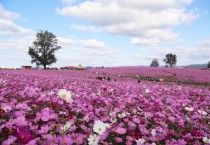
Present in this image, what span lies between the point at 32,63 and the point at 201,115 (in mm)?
55151

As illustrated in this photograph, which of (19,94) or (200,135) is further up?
(19,94)

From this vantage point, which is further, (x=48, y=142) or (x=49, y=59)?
(x=49, y=59)

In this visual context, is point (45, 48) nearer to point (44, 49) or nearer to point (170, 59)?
point (44, 49)

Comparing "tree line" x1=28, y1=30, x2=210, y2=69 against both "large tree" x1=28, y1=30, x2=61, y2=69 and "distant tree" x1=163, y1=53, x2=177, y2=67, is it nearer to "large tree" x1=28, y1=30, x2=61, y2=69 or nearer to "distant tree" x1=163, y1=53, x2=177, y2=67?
"large tree" x1=28, y1=30, x2=61, y2=69

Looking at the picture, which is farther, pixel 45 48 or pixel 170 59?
pixel 170 59

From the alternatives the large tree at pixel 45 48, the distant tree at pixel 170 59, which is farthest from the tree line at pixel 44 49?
the distant tree at pixel 170 59

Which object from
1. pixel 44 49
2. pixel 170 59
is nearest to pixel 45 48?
pixel 44 49

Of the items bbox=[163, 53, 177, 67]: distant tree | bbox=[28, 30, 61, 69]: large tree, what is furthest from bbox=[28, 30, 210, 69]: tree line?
bbox=[163, 53, 177, 67]: distant tree

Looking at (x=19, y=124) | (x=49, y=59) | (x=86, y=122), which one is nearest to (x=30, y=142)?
(x=19, y=124)

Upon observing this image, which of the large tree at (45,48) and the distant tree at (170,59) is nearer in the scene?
the large tree at (45,48)

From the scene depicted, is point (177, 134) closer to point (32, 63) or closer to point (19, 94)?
point (19, 94)

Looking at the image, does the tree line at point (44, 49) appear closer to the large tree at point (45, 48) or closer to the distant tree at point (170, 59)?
the large tree at point (45, 48)

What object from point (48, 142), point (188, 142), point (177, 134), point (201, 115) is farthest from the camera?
point (201, 115)

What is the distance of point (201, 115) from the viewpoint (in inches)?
177
